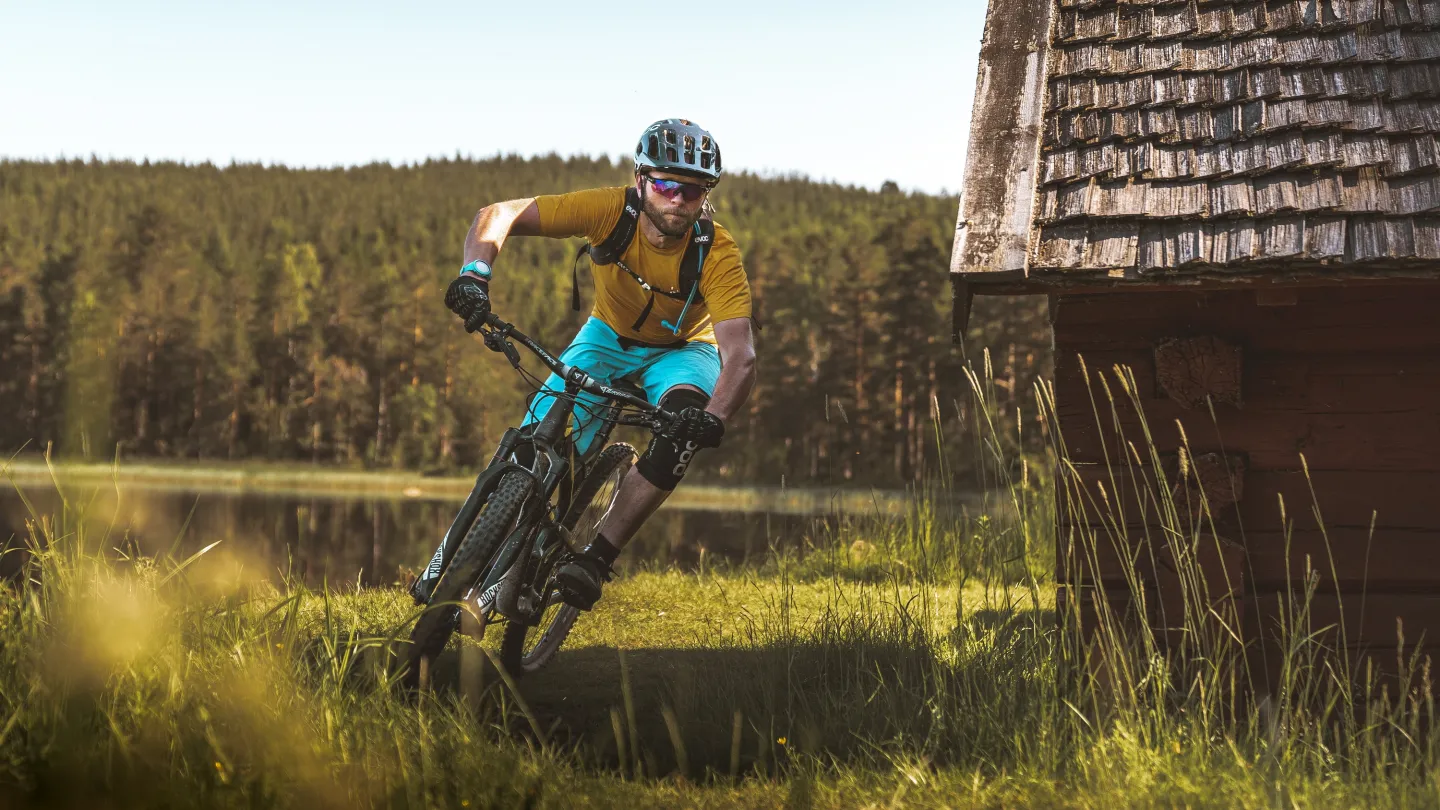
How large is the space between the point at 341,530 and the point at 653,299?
18.4 metres

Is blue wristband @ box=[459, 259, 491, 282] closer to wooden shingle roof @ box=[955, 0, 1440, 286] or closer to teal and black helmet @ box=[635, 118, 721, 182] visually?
teal and black helmet @ box=[635, 118, 721, 182]

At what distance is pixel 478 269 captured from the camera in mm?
5207

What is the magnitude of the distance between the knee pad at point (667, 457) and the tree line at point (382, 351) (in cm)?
2820

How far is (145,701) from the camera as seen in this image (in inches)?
159

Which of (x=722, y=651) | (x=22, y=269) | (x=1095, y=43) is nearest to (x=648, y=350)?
(x=722, y=651)

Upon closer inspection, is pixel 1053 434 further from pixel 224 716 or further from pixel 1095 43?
pixel 224 716

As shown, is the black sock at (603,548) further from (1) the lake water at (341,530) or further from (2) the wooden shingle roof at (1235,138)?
(2) the wooden shingle roof at (1235,138)

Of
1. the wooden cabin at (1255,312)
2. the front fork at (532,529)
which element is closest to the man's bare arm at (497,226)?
the front fork at (532,529)

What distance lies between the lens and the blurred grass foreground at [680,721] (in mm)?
3729

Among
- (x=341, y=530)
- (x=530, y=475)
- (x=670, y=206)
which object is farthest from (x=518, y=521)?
(x=341, y=530)

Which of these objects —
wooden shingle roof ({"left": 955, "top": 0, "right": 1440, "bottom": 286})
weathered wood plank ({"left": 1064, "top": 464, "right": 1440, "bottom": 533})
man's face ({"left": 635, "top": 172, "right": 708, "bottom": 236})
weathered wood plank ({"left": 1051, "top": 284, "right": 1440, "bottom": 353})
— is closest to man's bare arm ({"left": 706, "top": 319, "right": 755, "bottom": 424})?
man's face ({"left": 635, "top": 172, "right": 708, "bottom": 236})

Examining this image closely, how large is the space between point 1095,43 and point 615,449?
2.69m

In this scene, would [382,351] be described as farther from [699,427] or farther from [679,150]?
[699,427]

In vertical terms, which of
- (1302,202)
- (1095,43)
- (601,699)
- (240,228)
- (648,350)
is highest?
(240,228)
